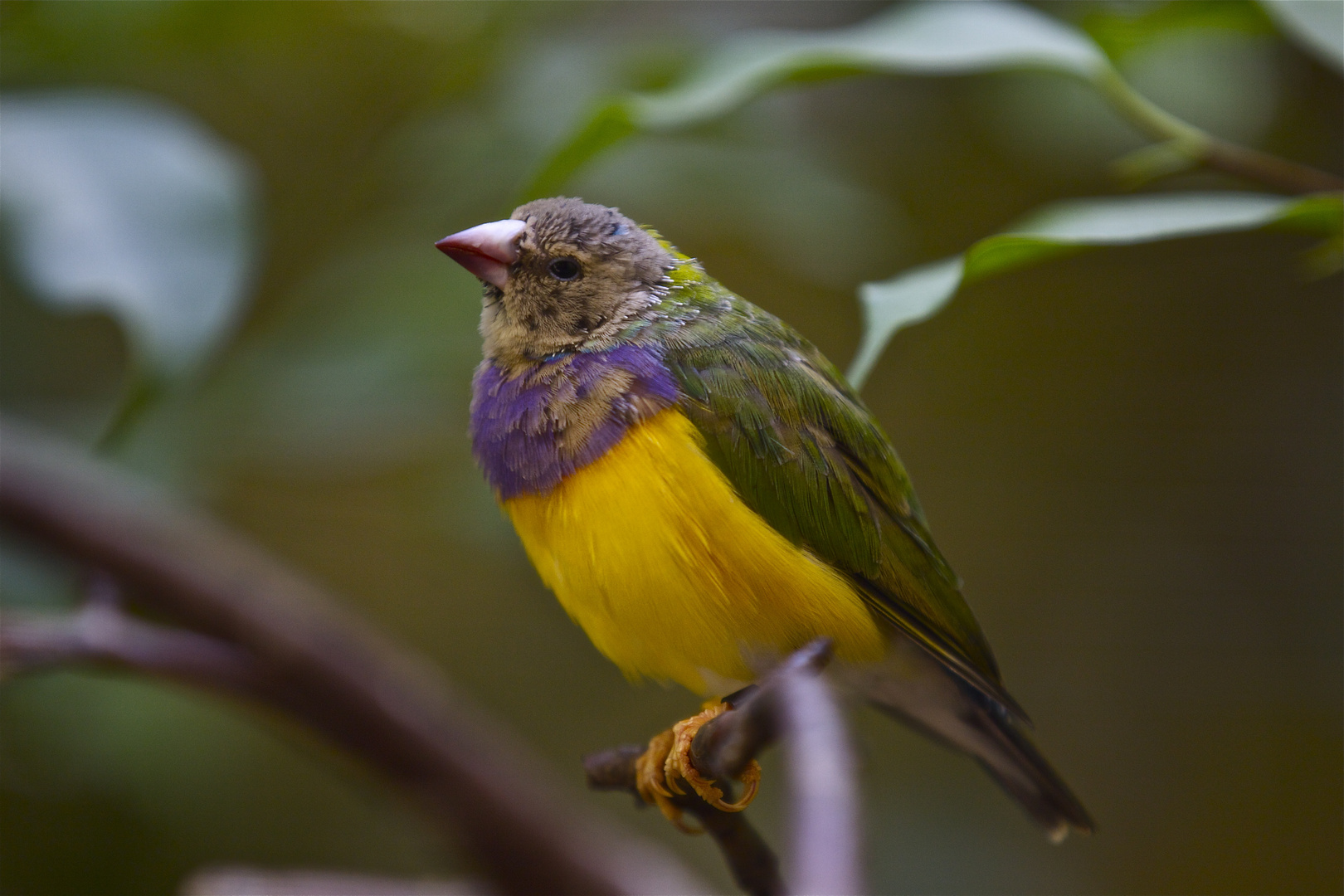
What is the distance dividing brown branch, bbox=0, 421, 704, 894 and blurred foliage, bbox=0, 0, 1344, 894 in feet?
0.59

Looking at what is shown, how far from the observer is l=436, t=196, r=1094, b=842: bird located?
0.85 meters

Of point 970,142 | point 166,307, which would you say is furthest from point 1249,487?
point 166,307

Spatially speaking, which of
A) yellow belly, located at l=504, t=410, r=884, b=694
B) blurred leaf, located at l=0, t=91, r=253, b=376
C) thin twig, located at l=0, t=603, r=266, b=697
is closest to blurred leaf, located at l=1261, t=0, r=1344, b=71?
yellow belly, located at l=504, t=410, r=884, b=694

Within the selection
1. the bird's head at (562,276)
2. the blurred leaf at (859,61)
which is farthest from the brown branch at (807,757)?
the blurred leaf at (859,61)

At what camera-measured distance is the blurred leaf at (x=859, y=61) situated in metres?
0.90

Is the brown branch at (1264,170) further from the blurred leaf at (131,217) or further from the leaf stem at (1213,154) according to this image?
the blurred leaf at (131,217)

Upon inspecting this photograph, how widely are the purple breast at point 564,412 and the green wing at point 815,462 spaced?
3 centimetres

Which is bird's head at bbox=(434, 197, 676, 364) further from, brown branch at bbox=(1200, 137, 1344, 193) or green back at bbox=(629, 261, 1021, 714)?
brown branch at bbox=(1200, 137, 1344, 193)

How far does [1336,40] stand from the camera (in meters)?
0.97

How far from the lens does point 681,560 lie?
84cm

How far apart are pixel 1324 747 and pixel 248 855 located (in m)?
2.49

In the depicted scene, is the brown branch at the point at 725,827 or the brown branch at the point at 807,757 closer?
the brown branch at the point at 807,757

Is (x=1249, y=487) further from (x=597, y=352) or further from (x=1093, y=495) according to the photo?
(x=597, y=352)

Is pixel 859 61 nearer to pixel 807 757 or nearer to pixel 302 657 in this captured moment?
pixel 807 757
